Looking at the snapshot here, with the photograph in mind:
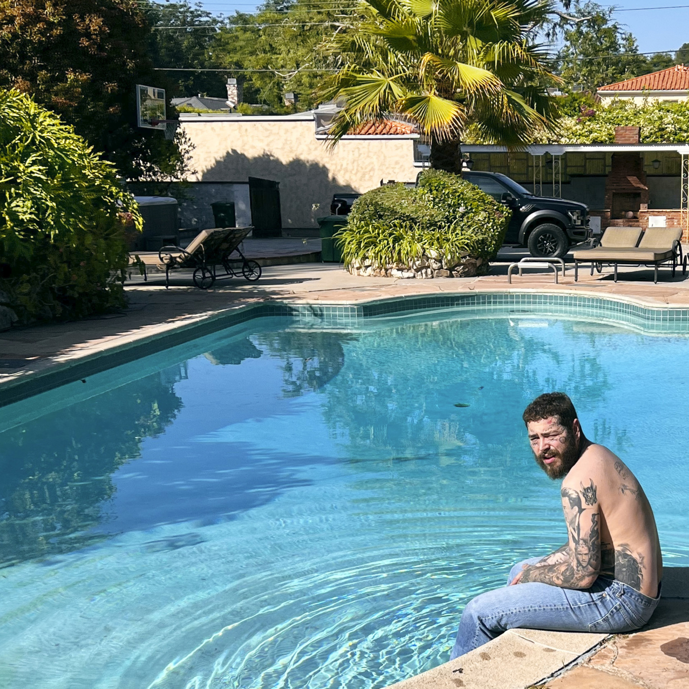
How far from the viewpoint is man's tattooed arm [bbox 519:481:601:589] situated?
129 inches

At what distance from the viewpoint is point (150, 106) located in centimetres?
2242

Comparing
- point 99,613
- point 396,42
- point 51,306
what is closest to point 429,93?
point 396,42

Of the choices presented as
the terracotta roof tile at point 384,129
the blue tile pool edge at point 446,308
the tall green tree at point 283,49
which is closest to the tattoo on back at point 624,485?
the blue tile pool edge at point 446,308

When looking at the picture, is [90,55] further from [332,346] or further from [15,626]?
[15,626]

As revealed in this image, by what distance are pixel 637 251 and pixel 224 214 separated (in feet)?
45.6

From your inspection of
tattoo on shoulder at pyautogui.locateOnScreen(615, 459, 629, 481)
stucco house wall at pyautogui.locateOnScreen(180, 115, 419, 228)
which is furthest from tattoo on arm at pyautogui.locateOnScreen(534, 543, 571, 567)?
stucco house wall at pyautogui.locateOnScreen(180, 115, 419, 228)

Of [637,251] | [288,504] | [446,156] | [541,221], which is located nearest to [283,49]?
[541,221]

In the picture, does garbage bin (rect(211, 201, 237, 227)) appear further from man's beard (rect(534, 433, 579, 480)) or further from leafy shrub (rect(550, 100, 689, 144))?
man's beard (rect(534, 433, 579, 480))

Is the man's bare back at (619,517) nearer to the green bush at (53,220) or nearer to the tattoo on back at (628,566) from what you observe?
the tattoo on back at (628,566)

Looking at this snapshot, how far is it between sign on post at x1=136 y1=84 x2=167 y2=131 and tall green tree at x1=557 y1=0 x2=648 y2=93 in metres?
41.7

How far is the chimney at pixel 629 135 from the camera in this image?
2639 centimetres

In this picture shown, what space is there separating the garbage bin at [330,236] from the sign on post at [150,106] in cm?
513

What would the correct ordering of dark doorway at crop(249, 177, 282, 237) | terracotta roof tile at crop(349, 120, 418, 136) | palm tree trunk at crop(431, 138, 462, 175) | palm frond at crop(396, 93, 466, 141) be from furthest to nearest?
terracotta roof tile at crop(349, 120, 418, 136) → dark doorway at crop(249, 177, 282, 237) → palm tree trunk at crop(431, 138, 462, 175) → palm frond at crop(396, 93, 466, 141)

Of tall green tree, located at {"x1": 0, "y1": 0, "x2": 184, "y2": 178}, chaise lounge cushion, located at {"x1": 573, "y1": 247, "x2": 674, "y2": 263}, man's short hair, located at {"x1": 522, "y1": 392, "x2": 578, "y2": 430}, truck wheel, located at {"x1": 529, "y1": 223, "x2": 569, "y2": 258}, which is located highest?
tall green tree, located at {"x1": 0, "y1": 0, "x2": 184, "y2": 178}
